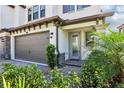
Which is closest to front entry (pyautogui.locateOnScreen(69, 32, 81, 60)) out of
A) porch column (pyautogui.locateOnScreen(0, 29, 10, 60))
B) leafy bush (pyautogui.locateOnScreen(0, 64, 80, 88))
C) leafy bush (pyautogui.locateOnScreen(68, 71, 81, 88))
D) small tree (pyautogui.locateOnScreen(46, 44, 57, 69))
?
small tree (pyautogui.locateOnScreen(46, 44, 57, 69))

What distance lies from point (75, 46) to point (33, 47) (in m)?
2.71

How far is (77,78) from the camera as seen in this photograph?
4.35m

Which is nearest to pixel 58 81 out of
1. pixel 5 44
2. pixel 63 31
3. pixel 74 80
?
pixel 74 80

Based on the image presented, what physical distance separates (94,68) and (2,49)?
15085 millimetres

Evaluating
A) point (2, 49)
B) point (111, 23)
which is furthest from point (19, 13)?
point (111, 23)

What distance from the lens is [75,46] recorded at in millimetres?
12164

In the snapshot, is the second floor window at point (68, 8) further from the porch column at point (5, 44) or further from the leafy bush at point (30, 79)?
the leafy bush at point (30, 79)

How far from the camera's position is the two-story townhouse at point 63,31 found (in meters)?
10.5

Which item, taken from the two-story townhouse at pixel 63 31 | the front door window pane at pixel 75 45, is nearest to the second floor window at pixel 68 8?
the two-story townhouse at pixel 63 31

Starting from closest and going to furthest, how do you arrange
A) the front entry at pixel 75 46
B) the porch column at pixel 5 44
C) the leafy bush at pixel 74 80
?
the leafy bush at pixel 74 80, the front entry at pixel 75 46, the porch column at pixel 5 44

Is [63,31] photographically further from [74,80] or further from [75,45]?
[74,80]
